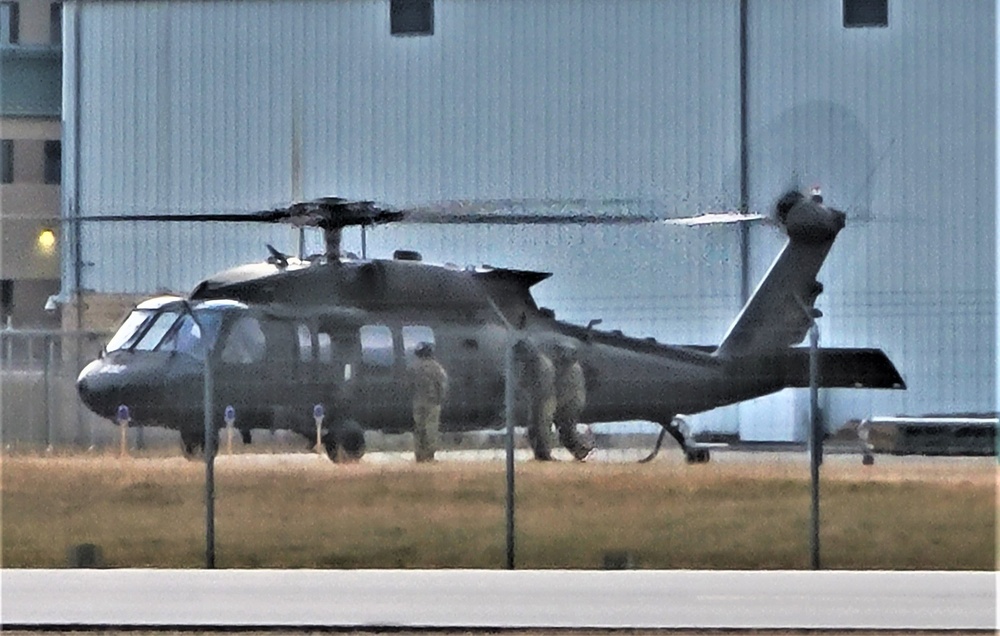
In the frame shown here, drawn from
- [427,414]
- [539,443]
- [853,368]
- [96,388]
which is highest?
[853,368]

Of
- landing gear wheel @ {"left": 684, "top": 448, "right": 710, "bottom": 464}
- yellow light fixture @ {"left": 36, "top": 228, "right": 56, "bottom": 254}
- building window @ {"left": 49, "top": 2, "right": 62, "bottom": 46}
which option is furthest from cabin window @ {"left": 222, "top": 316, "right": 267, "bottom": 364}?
building window @ {"left": 49, "top": 2, "right": 62, "bottom": 46}

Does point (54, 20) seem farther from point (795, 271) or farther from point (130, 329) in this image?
point (795, 271)

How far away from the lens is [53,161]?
38719 millimetres

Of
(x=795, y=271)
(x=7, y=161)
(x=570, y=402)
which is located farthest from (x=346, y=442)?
(x=7, y=161)

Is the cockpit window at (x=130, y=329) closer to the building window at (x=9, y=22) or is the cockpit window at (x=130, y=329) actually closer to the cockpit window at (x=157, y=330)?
the cockpit window at (x=157, y=330)

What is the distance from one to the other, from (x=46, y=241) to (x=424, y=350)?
1618 centimetres

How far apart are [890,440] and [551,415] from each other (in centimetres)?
550

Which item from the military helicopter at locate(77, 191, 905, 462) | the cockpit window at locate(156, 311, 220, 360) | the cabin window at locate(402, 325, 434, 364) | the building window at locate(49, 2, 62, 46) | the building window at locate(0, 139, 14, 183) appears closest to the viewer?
the military helicopter at locate(77, 191, 905, 462)

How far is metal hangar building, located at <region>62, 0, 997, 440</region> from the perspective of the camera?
27.7 meters

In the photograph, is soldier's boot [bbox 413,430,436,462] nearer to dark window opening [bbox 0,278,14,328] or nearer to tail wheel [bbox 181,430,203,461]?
tail wheel [bbox 181,430,203,461]

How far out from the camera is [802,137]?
2773cm

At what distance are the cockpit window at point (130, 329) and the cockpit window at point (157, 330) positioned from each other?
0.30 ft

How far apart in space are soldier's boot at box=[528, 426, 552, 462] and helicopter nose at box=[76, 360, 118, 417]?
14.0 feet

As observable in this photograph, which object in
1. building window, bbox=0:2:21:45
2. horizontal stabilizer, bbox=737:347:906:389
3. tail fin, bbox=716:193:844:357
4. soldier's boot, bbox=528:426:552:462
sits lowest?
soldier's boot, bbox=528:426:552:462
